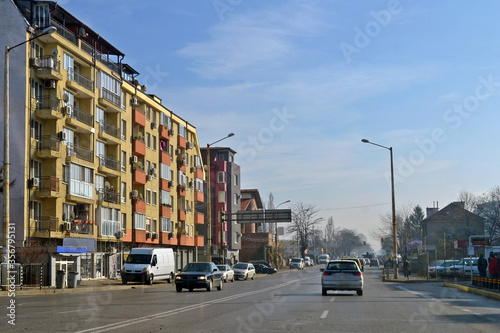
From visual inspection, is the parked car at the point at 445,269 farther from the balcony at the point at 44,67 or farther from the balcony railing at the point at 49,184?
the balcony at the point at 44,67

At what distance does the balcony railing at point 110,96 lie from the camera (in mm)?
52981

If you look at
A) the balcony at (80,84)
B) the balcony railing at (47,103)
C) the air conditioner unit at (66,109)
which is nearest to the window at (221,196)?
the balcony at (80,84)

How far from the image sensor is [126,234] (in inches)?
2251

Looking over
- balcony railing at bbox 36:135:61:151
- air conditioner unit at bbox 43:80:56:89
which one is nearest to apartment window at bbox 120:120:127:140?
balcony railing at bbox 36:135:61:151

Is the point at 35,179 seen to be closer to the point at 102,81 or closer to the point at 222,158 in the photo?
the point at 102,81

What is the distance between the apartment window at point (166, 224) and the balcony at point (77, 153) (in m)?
17.7

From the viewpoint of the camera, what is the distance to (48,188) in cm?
4334

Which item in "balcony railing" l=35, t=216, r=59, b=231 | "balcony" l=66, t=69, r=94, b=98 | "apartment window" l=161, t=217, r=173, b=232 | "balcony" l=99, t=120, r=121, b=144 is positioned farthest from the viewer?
"apartment window" l=161, t=217, r=173, b=232

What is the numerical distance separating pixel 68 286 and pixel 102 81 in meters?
20.0

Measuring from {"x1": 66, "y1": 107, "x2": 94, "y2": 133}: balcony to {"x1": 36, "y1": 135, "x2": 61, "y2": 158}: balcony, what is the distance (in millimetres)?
2261

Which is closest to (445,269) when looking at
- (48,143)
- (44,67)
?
(48,143)

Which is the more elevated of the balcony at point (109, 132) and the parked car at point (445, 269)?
the balcony at point (109, 132)

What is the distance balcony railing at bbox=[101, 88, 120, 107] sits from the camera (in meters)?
53.0

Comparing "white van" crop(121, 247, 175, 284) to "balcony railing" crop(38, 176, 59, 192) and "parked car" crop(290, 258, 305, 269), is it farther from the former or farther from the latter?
"parked car" crop(290, 258, 305, 269)
